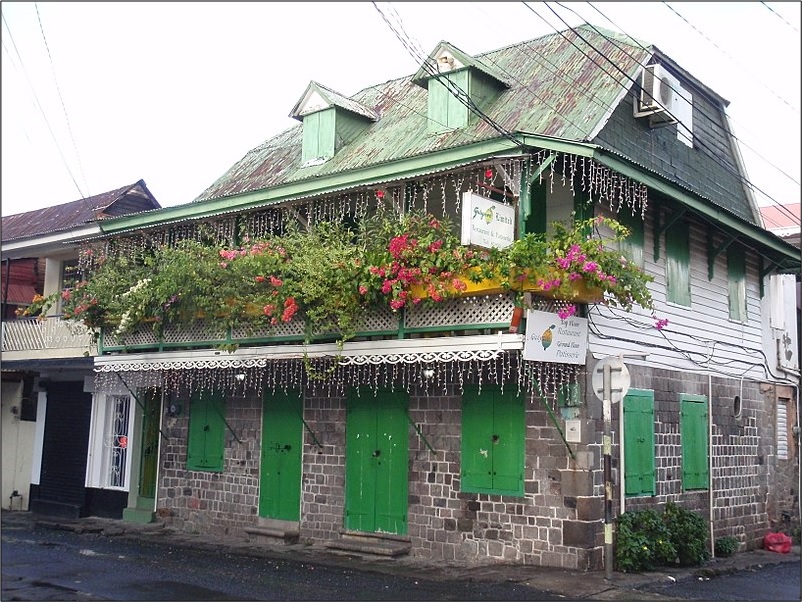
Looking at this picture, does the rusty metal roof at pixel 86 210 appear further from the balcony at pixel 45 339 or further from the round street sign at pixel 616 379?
the round street sign at pixel 616 379

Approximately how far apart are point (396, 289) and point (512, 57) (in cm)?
753

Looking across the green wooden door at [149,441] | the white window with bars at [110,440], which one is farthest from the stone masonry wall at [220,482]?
the white window with bars at [110,440]

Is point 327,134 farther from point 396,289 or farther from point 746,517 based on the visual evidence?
point 746,517

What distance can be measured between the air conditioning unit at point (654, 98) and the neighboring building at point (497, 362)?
5 cm

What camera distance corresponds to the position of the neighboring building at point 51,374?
19203mm

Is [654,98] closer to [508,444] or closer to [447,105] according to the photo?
[447,105]

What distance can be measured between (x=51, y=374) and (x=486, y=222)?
13.6m

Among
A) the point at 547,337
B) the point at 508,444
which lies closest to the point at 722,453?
the point at 508,444

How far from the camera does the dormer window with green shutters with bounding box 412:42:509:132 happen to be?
615 inches

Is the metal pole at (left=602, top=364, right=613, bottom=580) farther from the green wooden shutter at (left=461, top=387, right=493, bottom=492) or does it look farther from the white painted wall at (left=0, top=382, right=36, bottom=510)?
the white painted wall at (left=0, top=382, right=36, bottom=510)

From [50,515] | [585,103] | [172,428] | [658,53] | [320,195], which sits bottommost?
[50,515]

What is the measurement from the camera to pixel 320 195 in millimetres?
14062

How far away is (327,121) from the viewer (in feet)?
59.0

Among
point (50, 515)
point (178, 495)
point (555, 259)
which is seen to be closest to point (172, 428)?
point (178, 495)
